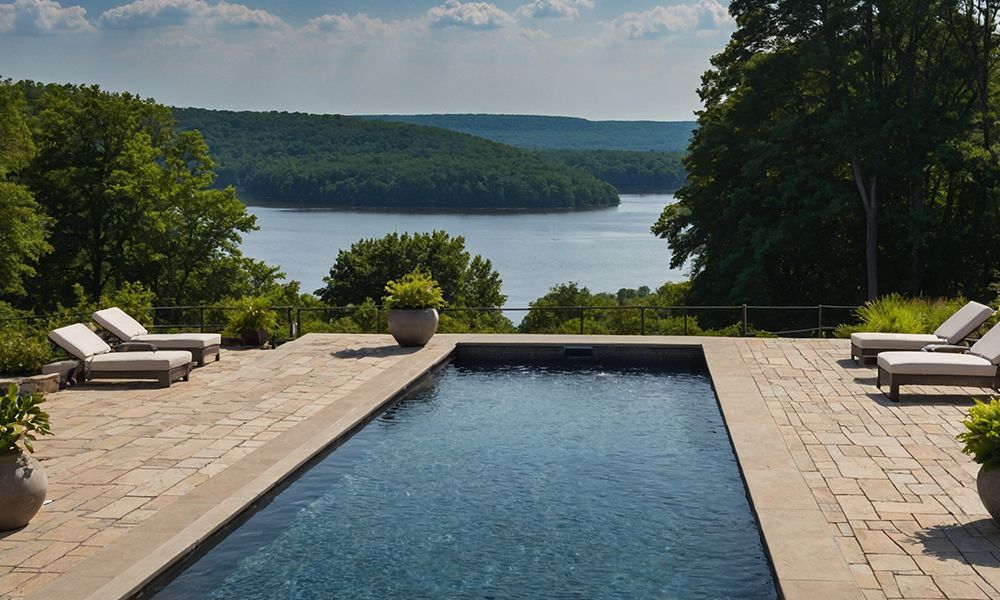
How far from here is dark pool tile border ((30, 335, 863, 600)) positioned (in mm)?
6066

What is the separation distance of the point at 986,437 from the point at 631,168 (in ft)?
383

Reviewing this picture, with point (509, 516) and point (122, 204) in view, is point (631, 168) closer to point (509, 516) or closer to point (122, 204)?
point (122, 204)

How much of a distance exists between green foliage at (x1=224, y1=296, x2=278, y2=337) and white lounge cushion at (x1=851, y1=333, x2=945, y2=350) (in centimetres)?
892

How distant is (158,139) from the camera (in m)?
46.2

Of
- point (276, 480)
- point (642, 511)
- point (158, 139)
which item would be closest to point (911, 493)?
point (642, 511)

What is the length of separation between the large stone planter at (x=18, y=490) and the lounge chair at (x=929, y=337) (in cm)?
1043

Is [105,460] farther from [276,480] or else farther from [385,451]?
[385,451]

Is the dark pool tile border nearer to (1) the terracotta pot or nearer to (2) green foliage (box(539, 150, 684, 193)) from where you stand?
(1) the terracotta pot

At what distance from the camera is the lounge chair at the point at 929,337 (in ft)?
43.0

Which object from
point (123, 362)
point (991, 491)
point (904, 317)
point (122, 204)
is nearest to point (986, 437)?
point (991, 491)

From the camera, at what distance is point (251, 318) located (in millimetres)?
16516

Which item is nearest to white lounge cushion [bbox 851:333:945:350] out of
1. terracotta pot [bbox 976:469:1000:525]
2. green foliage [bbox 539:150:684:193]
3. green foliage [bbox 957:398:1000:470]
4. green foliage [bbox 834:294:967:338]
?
green foliage [bbox 834:294:967:338]

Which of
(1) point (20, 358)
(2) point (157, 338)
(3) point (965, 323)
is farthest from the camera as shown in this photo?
(2) point (157, 338)

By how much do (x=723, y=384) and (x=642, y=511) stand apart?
197 inches
